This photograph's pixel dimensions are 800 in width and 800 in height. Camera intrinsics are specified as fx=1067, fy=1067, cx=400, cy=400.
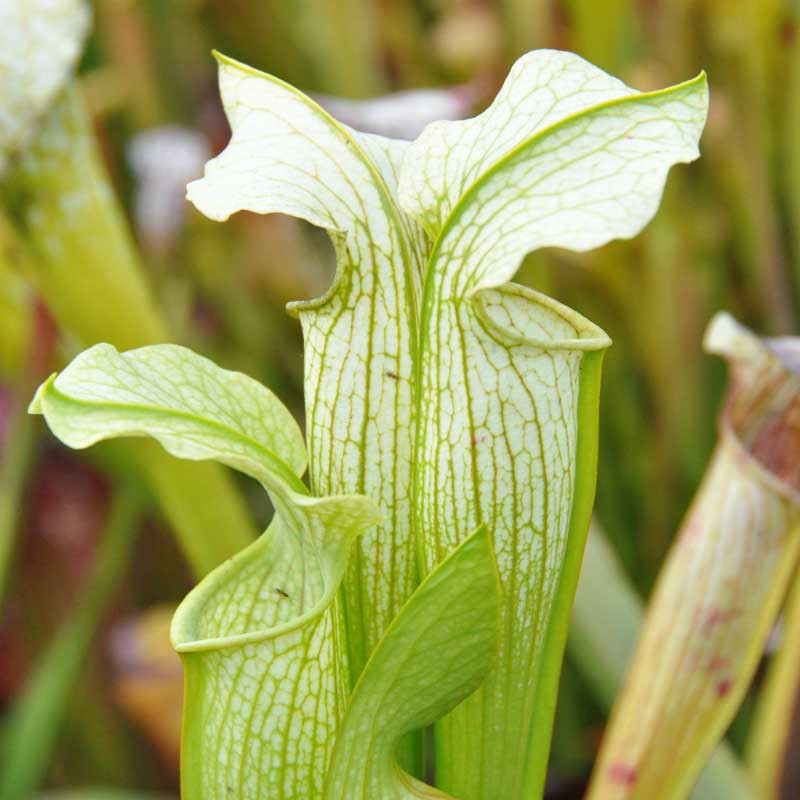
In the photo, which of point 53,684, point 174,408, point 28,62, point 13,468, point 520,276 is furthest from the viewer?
point 520,276

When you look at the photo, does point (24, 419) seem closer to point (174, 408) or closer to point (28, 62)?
point (28, 62)

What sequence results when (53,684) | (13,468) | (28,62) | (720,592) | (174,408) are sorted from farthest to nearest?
(53,684) → (13,468) → (28,62) → (720,592) → (174,408)

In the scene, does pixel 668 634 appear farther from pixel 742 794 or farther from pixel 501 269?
pixel 501 269

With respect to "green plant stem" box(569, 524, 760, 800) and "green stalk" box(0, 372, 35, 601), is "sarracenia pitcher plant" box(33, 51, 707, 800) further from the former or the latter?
"green stalk" box(0, 372, 35, 601)

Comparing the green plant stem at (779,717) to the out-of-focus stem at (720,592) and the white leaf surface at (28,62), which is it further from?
the white leaf surface at (28,62)

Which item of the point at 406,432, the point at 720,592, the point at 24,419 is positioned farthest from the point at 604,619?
the point at 24,419

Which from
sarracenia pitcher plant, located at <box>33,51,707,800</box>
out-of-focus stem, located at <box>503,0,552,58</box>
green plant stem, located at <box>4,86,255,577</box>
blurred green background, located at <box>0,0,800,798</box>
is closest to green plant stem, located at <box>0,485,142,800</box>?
blurred green background, located at <box>0,0,800,798</box>

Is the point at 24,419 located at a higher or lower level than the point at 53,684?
higher
